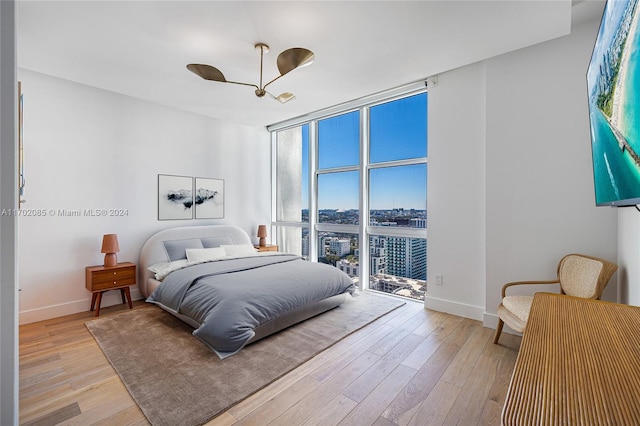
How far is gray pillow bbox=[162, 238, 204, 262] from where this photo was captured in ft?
12.8

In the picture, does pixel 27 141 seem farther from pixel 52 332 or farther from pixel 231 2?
pixel 231 2

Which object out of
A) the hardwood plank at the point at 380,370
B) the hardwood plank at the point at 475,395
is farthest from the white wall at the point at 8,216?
the hardwood plank at the point at 475,395

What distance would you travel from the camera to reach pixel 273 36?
8.21ft

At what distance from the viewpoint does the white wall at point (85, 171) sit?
3.14 meters

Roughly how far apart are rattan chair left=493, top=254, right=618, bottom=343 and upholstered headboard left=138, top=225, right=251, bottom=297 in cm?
376

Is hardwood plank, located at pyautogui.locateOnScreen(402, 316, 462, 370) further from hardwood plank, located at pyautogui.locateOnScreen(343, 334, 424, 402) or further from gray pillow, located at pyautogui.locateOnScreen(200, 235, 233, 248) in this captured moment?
gray pillow, located at pyautogui.locateOnScreen(200, 235, 233, 248)

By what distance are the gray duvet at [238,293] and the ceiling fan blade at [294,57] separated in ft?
6.65

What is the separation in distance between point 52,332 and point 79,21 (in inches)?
116

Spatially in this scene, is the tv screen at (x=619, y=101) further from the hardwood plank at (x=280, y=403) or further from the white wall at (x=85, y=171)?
the white wall at (x=85, y=171)

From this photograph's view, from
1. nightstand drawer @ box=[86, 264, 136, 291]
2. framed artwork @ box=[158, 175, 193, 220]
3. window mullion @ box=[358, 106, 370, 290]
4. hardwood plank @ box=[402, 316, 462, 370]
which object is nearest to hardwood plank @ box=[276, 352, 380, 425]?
hardwood plank @ box=[402, 316, 462, 370]

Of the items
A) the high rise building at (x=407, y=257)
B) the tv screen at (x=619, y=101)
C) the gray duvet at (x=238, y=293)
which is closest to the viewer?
the tv screen at (x=619, y=101)

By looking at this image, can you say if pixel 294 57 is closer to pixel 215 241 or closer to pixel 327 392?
pixel 327 392

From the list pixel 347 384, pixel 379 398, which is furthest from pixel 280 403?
pixel 379 398

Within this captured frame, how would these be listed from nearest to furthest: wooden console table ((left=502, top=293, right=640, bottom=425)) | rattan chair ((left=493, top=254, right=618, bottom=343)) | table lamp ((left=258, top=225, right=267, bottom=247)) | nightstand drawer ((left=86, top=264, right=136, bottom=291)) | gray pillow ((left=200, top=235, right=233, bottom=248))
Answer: wooden console table ((left=502, top=293, right=640, bottom=425))
rattan chair ((left=493, top=254, right=618, bottom=343))
nightstand drawer ((left=86, top=264, right=136, bottom=291))
gray pillow ((left=200, top=235, right=233, bottom=248))
table lamp ((left=258, top=225, right=267, bottom=247))
